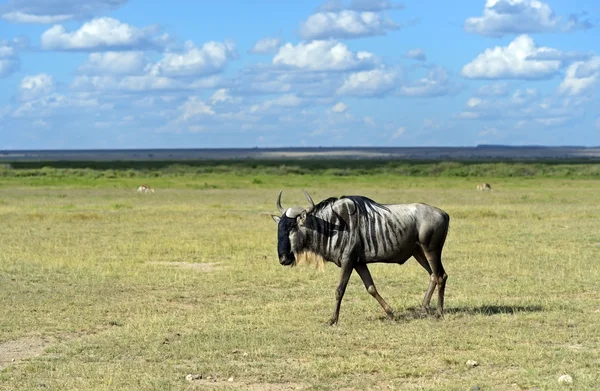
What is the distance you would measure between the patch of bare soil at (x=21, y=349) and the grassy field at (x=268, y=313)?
0.03 m

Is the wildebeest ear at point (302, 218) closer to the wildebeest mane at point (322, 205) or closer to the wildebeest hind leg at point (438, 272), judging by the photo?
the wildebeest mane at point (322, 205)

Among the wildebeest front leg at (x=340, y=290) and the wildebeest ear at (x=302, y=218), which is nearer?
the wildebeest front leg at (x=340, y=290)

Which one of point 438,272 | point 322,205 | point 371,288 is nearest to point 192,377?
point 371,288

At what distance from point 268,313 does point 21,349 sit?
3372 mm

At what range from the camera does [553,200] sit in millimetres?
39438

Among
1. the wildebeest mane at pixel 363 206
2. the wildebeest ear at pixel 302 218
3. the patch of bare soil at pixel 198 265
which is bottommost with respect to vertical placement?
the patch of bare soil at pixel 198 265

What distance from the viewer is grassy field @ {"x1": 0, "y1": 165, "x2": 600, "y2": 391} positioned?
848 cm

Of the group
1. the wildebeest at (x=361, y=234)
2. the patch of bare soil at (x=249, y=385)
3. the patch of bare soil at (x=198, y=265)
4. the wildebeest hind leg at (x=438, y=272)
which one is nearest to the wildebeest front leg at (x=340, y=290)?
the wildebeest at (x=361, y=234)

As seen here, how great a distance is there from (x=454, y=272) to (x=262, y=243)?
661cm

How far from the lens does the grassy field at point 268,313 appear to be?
848 centimetres

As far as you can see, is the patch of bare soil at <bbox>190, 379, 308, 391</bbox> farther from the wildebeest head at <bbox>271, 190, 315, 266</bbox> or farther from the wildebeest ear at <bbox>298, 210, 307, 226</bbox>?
the wildebeest ear at <bbox>298, 210, 307, 226</bbox>

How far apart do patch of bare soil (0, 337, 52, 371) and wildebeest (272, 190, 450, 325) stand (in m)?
3.06

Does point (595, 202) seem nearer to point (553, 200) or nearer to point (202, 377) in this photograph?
point (553, 200)

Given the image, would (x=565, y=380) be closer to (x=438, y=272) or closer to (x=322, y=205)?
(x=438, y=272)
